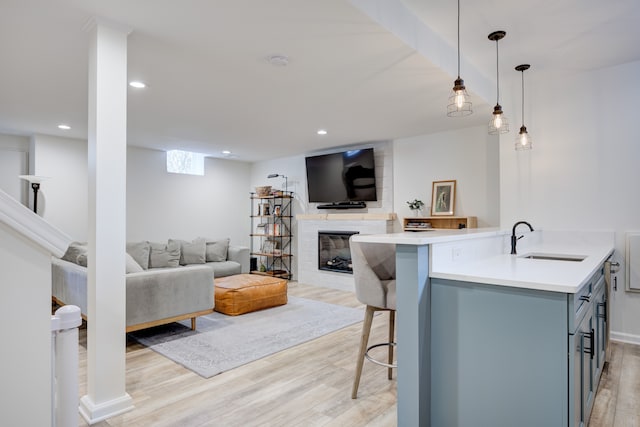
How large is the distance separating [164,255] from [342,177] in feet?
10.1

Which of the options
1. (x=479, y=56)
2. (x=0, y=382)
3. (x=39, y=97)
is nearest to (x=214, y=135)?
(x=39, y=97)

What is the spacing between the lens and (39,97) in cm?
369

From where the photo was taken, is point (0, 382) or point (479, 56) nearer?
point (0, 382)

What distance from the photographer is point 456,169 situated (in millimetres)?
4941

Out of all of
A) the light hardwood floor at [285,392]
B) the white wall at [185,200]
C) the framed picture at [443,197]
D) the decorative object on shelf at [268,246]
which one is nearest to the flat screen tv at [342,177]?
the framed picture at [443,197]

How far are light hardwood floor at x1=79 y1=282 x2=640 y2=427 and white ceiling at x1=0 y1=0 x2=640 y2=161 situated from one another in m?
2.38

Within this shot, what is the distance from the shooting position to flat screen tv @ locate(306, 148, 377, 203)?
5.79 metres

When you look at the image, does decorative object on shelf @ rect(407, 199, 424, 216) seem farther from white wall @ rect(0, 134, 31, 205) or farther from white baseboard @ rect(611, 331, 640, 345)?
white wall @ rect(0, 134, 31, 205)

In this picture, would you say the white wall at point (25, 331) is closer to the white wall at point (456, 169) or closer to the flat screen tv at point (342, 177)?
the white wall at point (456, 169)

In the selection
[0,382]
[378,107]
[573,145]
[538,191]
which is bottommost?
[0,382]

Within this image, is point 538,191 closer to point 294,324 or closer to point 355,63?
point 355,63

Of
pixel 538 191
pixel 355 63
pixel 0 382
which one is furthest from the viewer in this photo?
pixel 538 191

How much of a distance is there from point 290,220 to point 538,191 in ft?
14.5

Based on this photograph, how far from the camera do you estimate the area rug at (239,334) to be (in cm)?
304
